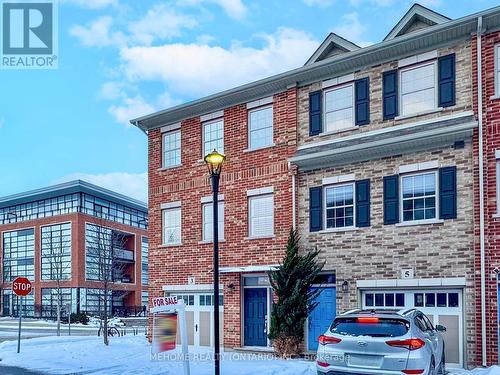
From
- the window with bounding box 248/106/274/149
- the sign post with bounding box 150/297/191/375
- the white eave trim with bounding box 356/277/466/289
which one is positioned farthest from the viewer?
the window with bounding box 248/106/274/149

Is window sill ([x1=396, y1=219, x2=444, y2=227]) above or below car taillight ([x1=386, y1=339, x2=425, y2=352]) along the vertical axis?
above

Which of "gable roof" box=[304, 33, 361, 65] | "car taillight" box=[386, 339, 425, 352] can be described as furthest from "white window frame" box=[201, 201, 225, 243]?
"car taillight" box=[386, 339, 425, 352]

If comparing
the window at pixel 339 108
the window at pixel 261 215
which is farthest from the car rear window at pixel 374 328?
the window at pixel 261 215

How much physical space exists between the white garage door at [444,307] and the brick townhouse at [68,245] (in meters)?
42.7

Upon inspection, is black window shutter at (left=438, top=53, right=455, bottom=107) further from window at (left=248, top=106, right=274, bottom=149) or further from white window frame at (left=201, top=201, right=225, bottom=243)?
white window frame at (left=201, top=201, right=225, bottom=243)

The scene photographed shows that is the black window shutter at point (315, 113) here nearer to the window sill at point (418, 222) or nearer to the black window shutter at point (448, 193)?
the window sill at point (418, 222)

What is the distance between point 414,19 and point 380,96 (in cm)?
233

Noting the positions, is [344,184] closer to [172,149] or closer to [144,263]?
[172,149]

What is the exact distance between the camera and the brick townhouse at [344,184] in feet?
51.2

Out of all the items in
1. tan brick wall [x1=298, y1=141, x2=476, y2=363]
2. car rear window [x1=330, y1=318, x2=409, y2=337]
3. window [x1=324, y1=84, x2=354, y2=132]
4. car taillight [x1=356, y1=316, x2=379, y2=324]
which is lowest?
car rear window [x1=330, y1=318, x2=409, y2=337]

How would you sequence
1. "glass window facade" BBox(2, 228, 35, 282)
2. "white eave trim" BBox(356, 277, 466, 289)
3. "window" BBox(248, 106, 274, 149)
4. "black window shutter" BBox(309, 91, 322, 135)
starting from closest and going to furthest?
"white eave trim" BBox(356, 277, 466, 289), "black window shutter" BBox(309, 91, 322, 135), "window" BBox(248, 106, 274, 149), "glass window facade" BBox(2, 228, 35, 282)

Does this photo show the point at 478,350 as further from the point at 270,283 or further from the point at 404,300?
the point at 270,283

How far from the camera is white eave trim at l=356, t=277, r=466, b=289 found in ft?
50.1

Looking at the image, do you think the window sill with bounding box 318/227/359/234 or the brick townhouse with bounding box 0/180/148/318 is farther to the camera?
the brick townhouse with bounding box 0/180/148/318
